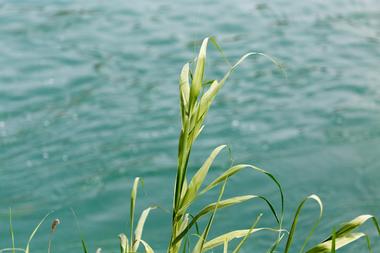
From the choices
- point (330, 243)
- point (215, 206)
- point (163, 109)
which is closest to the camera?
point (330, 243)

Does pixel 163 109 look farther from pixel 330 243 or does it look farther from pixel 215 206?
pixel 330 243

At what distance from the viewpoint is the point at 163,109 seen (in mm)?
5094

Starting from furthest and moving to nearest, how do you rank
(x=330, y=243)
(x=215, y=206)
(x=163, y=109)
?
(x=163, y=109), (x=215, y=206), (x=330, y=243)

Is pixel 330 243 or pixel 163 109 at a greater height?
pixel 330 243

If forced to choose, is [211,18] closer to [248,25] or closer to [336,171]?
[248,25]

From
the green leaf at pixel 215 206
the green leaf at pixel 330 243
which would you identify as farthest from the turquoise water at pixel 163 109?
the green leaf at pixel 330 243

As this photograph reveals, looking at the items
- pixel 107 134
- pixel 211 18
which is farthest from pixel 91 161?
pixel 211 18

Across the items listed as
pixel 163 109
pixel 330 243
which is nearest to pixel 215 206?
pixel 330 243

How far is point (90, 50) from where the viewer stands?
5988 mm

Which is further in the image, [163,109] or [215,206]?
[163,109]

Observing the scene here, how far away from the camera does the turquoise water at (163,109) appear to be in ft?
13.3

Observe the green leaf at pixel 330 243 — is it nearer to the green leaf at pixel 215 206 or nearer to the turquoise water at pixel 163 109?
the green leaf at pixel 215 206

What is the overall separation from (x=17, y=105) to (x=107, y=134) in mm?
771

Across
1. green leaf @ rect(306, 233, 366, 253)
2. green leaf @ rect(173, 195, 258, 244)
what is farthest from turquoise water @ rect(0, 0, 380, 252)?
green leaf @ rect(306, 233, 366, 253)
